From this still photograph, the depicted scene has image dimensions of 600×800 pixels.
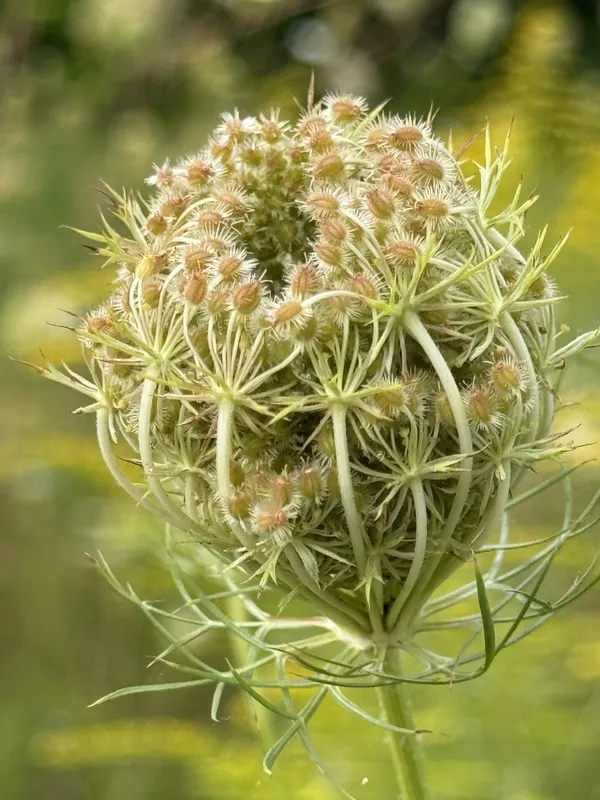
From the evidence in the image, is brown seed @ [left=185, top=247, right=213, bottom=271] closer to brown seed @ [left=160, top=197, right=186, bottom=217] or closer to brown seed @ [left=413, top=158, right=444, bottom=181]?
brown seed @ [left=160, top=197, right=186, bottom=217]

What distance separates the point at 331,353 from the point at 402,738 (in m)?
0.59

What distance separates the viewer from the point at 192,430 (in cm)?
96

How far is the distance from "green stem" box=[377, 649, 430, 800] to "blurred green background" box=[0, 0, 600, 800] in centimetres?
59

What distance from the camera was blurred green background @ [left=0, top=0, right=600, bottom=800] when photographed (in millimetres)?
2029

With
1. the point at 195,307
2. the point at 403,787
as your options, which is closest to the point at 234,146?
the point at 195,307

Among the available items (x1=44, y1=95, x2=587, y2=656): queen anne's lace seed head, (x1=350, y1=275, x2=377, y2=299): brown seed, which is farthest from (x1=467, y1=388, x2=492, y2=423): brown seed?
(x1=350, y1=275, x2=377, y2=299): brown seed

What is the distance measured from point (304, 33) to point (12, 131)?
144cm

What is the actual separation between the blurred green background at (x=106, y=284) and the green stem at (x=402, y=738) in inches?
23.2

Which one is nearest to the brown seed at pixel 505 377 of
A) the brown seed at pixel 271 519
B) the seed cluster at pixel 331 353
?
the seed cluster at pixel 331 353

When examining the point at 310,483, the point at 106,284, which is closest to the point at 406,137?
the point at 310,483

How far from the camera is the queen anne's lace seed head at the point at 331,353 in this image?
88 cm

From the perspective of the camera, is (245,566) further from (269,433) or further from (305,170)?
(305,170)

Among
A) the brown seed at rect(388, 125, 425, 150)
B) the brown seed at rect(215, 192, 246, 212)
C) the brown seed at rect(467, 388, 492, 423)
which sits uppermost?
the brown seed at rect(388, 125, 425, 150)

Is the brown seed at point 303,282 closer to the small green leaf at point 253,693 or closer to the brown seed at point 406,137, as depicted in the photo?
the brown seed at point 406,137
